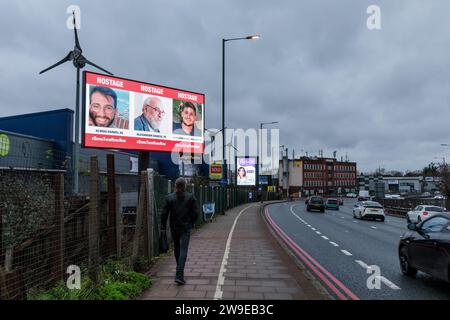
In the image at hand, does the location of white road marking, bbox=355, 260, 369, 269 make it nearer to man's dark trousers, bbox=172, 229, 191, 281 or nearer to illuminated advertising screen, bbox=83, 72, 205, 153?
man's dark trousers, bbox=172, 229, 191, 281

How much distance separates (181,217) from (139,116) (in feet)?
34.9

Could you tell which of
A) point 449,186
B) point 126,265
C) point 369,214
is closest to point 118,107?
point 126,265

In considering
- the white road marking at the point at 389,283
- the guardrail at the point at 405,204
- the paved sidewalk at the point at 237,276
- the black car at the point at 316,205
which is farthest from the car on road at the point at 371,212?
the white road marking at the point at 389,283

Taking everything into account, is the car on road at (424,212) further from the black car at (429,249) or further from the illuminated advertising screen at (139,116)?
the black car at (429,249)

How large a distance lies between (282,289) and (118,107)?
11563 millimetres

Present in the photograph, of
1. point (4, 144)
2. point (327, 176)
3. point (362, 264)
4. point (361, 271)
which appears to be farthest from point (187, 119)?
point (327, 176)

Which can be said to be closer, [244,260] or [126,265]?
[126,265]

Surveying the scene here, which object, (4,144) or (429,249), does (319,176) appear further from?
(429,249)

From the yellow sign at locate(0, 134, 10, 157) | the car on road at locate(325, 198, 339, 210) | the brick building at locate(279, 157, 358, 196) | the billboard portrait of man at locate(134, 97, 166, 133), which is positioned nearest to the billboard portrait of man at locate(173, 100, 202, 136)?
the billboard portrait of man at locate(134, 97, 166, 133)

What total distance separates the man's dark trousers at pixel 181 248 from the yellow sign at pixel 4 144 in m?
9.17

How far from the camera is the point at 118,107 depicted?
16.8 meters

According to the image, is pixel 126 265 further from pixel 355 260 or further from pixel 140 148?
pixel 140 148

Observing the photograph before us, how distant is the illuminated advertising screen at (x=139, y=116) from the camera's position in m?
16.0
